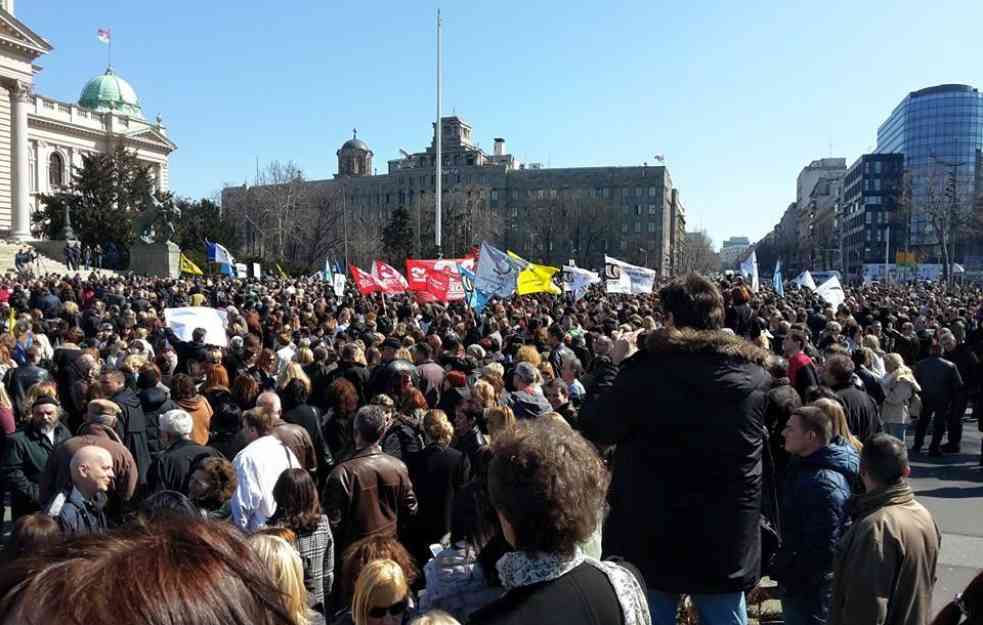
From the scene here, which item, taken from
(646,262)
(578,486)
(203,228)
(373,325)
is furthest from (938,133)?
(578,486)

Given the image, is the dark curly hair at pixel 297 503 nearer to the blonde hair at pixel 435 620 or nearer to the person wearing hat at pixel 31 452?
the blonde hair at pixel 435 620

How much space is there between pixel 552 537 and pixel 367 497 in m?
2.96

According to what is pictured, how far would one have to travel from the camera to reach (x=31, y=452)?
6473mm

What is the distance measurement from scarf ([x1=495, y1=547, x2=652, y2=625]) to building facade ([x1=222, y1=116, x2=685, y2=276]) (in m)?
104

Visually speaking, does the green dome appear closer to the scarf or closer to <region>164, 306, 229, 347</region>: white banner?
<region>164, 306, 229, 347</region>: white banner

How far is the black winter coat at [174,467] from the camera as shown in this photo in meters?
5.38

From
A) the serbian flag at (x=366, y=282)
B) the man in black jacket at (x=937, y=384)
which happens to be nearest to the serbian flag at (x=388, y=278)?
the serbian flag at (x=366, y=282)

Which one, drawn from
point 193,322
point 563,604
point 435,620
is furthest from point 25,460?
point 563,604

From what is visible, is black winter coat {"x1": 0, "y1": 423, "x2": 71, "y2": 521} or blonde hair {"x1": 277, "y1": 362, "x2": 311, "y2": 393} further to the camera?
blonde hair {"x1": 277, "y1": 362, "x2": 311, "y2": 393}

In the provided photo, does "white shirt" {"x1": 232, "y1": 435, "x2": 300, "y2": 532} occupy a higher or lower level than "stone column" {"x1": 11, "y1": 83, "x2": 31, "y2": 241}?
lower

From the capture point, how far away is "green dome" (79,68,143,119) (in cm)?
9694

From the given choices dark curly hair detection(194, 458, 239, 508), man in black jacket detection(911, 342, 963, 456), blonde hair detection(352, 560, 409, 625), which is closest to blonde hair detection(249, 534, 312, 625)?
blonde hair detection(352, 560, 409, 625)

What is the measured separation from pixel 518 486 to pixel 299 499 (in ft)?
8.19

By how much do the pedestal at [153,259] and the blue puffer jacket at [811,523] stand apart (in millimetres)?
45087
